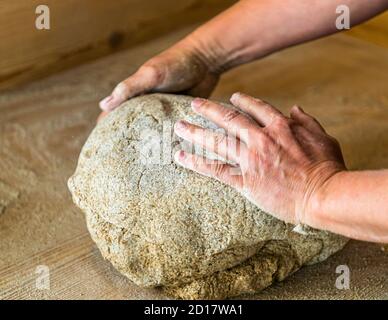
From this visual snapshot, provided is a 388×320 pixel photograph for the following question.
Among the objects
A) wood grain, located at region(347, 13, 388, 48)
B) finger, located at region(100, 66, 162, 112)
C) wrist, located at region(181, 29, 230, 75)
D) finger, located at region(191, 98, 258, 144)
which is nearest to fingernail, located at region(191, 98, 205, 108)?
finger, located at region(191, 98, 258, 144)

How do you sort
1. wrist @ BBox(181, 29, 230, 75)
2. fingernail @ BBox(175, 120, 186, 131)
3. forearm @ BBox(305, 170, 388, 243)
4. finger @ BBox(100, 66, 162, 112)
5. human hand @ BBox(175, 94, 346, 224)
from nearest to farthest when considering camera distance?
1. forearm @ BBox(305, 170, 388, 243)
2. human hand @ BBox(175, 94, 346, 224)
3. fingernail @ BBox(175, 120, 186, 131)
4. finger @ BBox(100, 66, 162, 112)
5. wrist @ BBox(181, 29, 230, 75)

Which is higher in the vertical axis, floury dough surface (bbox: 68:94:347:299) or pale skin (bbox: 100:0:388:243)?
pale skin (bbox: 100:0:388:243)

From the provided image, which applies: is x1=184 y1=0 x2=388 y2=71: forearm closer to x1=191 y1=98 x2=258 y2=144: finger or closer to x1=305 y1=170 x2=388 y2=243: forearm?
x1=191 y1=98 x2=258 y2=144: finger

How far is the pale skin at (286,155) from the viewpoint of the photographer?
4.25ft

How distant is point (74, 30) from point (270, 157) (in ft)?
4.63

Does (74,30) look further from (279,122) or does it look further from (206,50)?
(279,122)

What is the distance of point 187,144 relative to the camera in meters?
1.53

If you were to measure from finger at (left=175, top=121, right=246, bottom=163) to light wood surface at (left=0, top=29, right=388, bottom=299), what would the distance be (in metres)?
0.37

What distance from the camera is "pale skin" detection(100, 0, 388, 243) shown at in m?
1.29

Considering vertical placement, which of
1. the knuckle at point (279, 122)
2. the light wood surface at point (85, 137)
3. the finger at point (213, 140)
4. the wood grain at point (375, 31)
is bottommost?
the light wood surface at point (85, 137)

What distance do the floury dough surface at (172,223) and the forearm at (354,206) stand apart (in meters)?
0.11

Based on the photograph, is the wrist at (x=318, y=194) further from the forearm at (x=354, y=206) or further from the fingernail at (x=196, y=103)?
the fingernail at (x=196, y=103)

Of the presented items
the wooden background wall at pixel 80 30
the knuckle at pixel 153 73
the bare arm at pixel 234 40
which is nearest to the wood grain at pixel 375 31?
the wooden background wall at pixel 80 30

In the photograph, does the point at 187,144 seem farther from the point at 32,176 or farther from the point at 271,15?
the point at 32,176
